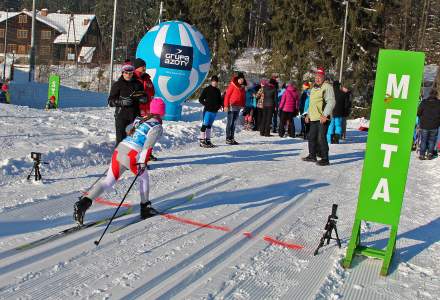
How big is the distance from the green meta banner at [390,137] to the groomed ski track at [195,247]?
2.01 ft

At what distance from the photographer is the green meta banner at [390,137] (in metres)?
4.53

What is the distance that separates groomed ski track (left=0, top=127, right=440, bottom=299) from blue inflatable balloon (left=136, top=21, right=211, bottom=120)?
25.1ft

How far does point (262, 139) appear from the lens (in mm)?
14016

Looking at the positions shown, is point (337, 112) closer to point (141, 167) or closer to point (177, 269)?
point (141, 167)

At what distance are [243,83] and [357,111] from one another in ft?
71.8

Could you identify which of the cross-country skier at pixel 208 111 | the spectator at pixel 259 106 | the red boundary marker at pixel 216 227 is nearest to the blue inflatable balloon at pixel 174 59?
the spectator at pixel 259 106

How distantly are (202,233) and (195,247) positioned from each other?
0.46m

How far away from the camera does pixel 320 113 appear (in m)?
10.1

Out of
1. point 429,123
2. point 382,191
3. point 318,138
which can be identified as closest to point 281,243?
point 382,191

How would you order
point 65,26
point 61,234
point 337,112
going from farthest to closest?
point 65,26 → point 337,112 → point 61,234

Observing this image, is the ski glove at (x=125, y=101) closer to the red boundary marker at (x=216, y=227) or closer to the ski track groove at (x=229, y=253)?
the red boundary marker at (x=216, y=227)

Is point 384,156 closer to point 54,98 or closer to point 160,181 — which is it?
point 160,181

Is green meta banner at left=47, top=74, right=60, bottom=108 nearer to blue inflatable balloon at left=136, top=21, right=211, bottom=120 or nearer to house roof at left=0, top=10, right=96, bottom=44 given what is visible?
blue inflatable balloon at left=136, top=21, right=211, bottom=120

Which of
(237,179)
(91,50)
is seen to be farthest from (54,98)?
(91,50)
